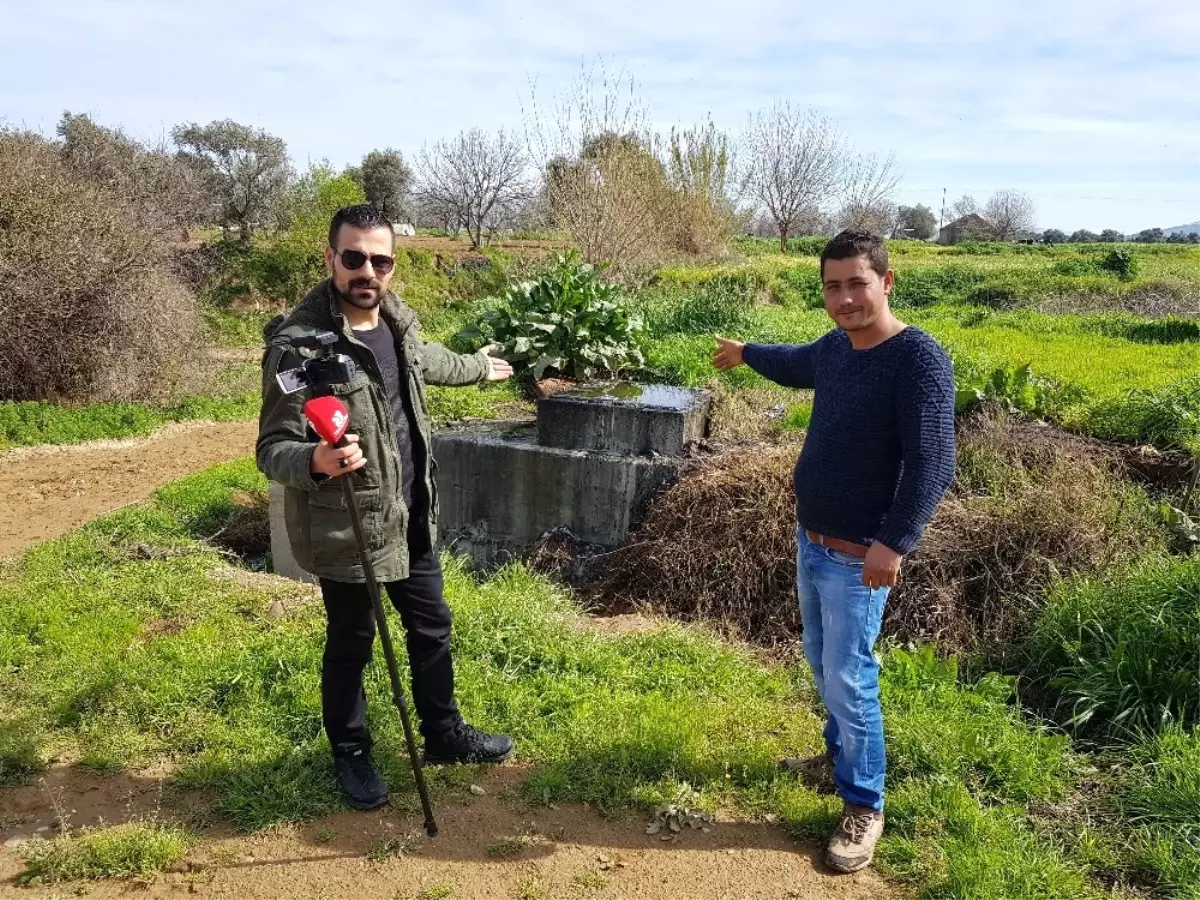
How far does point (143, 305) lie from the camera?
12.8m

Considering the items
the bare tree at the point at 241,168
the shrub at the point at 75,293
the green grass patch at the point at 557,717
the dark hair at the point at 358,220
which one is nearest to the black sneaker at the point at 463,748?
the green grass patch at the point at 557,717

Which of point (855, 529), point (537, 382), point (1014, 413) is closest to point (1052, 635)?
point (855, 529)

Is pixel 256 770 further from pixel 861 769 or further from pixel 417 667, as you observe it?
pixel 861 769

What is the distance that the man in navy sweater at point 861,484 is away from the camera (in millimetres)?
2691

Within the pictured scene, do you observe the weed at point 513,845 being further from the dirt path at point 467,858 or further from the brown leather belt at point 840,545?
the brown leather belt at point 840,545

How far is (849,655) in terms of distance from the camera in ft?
9.67

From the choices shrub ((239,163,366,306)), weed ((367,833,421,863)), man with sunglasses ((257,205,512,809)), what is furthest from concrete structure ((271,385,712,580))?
shrub ((239,163,366,306))

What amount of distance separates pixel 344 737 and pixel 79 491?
275 inches

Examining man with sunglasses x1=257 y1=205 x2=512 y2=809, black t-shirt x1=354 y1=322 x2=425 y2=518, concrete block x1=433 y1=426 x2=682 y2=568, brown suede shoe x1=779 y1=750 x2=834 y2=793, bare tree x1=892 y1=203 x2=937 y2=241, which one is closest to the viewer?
man with sunglasses x1=257 y1=205 x2=512 y2=809

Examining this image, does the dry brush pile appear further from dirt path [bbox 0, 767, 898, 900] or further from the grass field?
dirt path [bbox 0, 767, 898, 900]

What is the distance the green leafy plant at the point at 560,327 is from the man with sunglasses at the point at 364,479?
14.3 ft

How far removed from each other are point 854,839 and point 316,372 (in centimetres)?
242

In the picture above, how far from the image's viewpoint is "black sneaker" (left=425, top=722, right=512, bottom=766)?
3594mm

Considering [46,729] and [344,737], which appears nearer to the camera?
[344,737]
